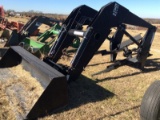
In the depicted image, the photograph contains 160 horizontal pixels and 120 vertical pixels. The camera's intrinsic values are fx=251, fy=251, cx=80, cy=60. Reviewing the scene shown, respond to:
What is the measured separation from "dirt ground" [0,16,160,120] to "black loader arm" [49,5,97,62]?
0.89 metres

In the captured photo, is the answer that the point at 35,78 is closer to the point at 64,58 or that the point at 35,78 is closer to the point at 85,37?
the point at 85,37

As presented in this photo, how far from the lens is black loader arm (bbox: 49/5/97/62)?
6.46 meters

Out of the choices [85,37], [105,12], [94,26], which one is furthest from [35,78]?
[105,12]

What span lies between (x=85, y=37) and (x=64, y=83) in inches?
60.2

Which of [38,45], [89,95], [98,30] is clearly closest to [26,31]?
[38,45]

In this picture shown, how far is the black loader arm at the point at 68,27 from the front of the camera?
6461 millimetres

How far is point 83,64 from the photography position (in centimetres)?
591

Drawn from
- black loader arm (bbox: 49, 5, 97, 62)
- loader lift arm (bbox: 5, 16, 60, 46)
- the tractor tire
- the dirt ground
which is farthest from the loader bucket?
loader lift arm (bbox: 5, 16, 60, 46)

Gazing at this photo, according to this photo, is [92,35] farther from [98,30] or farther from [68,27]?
[68,27]

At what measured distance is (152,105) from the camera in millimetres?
4023

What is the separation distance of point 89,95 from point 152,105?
6.43ft

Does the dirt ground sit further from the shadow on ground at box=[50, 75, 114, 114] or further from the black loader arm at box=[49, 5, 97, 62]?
the black loader arm at box=[49, 5, 97, 62]

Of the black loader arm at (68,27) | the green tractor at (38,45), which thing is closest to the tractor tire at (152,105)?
the black loader arm at (68,27)

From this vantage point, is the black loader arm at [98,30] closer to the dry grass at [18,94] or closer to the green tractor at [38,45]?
the dry grass at [18,94]
